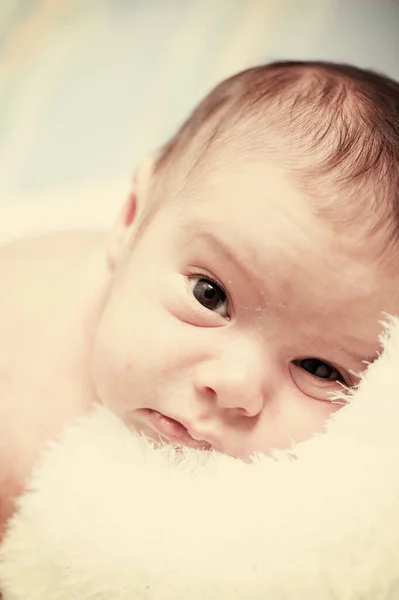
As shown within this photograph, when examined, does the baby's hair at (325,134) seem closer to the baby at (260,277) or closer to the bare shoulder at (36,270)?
the baby at (260,277)

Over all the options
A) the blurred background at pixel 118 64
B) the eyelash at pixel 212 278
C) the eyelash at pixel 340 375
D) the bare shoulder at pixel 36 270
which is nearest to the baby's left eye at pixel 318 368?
the eyelash at pixel 340 375

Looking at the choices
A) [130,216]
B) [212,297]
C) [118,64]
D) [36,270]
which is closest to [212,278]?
[212,297]

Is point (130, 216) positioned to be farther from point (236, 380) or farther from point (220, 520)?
point (220, 520)

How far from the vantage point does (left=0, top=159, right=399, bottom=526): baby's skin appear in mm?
787

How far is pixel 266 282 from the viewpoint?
792 mm

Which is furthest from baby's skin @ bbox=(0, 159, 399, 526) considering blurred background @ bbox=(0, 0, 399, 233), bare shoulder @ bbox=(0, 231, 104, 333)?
blurred background @ bbox=(0, 0, 399, 233)

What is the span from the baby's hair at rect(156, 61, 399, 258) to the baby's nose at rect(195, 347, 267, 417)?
196 millimetres

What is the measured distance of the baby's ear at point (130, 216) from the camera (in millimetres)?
1000

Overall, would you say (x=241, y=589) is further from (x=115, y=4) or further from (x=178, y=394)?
(x=115, y=4)

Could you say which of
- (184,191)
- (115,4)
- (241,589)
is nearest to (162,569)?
(241,589)

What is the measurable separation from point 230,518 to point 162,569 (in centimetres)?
9

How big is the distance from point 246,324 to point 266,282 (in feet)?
0.20

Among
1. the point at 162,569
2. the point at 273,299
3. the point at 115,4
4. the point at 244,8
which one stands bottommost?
the point at 162,569

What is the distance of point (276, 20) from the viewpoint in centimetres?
157
